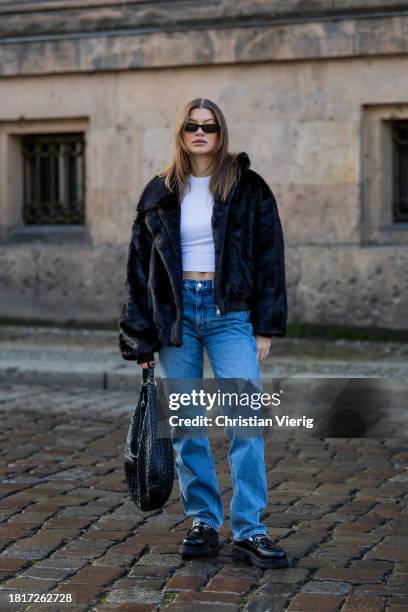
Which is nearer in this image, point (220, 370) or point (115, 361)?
point (220, 370)

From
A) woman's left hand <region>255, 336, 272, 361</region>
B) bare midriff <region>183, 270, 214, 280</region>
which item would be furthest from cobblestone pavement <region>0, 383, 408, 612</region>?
bare midriff <region>183, 270, 214, 280</region>

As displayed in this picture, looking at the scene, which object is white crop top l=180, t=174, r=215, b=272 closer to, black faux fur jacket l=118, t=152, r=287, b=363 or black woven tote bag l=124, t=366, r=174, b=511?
black faux fur jacket l=118, t=152, r=287, b=363

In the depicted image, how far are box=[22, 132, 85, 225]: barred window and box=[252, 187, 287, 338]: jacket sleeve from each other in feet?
29.4

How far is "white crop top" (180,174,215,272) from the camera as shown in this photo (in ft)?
17.6

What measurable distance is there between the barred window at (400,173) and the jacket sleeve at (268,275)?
7.80 m

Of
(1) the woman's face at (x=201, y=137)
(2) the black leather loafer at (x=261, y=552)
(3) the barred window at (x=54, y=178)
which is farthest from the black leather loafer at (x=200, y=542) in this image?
(3) the barred window at (x=54, y=178)

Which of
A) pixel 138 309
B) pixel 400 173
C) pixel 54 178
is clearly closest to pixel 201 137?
pixel 138 309

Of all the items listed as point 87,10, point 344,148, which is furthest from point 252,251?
point 87,10

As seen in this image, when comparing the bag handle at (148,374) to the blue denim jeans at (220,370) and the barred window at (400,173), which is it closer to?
the blue denim jeans at (220,370)

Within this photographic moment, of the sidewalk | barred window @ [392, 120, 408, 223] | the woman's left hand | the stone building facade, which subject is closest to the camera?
the woman's left hand

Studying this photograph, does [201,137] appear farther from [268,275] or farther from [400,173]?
[400,173]

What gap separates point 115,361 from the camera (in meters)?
11.3

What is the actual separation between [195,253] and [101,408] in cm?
443

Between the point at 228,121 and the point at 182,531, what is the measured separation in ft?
25.8
